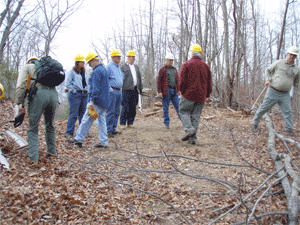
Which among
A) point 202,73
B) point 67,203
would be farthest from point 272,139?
point 67,203

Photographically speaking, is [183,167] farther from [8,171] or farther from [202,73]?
[8,171]

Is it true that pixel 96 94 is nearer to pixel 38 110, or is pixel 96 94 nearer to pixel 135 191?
pixel 38 110

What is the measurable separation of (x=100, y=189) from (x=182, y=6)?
12.6m

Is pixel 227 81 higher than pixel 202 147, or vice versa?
pixel 227 81

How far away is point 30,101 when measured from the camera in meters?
3.81

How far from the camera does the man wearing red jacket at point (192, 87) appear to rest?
537 cm

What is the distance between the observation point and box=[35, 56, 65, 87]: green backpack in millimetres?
3856

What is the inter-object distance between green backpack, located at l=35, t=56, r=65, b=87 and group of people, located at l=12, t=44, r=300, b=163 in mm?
97

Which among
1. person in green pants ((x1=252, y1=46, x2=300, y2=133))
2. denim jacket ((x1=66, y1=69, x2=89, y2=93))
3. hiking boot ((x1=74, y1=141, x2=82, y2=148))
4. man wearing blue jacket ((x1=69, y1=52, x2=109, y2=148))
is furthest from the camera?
denim jacket ((x1=66, y1=69, x2=89, y2=93))

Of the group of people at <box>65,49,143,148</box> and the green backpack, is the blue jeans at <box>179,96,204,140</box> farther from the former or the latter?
the green backpack

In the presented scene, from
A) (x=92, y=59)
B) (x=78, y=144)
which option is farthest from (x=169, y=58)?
(x=78, y=144)

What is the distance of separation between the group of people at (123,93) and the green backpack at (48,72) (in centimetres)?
10

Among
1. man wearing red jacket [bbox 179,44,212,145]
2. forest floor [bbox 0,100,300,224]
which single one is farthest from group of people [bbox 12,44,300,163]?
forest floor [bbox 0,100,300,224]

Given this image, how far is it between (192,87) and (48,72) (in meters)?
3.04
